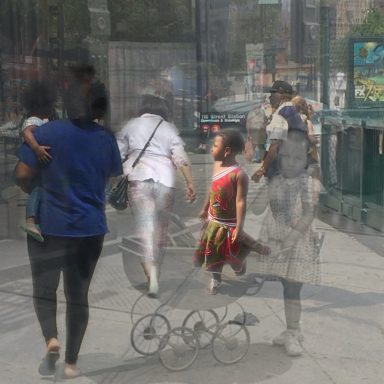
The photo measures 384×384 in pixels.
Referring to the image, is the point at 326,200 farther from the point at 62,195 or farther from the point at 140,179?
the point at 62,195

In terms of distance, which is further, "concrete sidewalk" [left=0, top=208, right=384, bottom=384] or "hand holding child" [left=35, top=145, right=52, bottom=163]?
"concrete sidewalk" [left=0, top=208, right=384, bottom=384]

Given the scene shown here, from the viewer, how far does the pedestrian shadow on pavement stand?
433cm

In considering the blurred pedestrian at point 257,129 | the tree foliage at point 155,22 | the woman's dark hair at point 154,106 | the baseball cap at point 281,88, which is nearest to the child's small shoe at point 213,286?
the blurred pedestrian at point 257,129

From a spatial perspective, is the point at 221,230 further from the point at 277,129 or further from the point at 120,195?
the point at 277,129

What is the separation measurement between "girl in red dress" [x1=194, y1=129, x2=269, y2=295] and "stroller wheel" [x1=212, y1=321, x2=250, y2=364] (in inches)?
12.8

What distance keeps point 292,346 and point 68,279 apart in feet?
4.41

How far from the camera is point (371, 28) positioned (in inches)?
299

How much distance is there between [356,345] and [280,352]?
19.0 inches

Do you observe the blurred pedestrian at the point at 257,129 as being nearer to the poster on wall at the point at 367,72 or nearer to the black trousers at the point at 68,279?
the black trousers at the point at 68,279

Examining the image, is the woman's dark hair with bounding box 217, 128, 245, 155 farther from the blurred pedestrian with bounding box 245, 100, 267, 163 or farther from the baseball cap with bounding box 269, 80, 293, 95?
the baseball cap with bounding box 269, 80, 293, 95

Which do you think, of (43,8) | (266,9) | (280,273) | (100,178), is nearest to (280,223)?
(280,273)

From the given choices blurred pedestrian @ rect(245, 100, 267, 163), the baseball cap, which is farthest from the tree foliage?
the baseball cap

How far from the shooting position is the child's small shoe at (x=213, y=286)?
4.42 meters

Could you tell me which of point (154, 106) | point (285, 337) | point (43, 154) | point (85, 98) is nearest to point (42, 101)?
point (154, 106)
